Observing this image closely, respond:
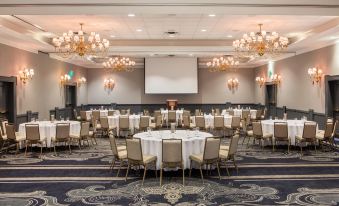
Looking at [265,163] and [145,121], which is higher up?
[145,121]

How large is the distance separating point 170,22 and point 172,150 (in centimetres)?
504

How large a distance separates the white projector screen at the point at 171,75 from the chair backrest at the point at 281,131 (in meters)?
10.4

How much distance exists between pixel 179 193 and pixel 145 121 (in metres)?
7.59

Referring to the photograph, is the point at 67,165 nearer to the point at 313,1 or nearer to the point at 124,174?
the point at 124,174

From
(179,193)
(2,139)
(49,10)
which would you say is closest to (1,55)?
(2,139)

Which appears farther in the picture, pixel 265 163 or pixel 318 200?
pixel 265 163

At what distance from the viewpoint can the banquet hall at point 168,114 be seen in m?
6.66

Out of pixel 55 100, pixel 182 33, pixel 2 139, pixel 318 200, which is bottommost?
pixel 318 200

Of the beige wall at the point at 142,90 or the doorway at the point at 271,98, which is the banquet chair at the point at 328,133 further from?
the beige wall at the point at 142,90

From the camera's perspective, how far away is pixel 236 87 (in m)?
23.4

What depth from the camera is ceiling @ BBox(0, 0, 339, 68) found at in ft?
23.8

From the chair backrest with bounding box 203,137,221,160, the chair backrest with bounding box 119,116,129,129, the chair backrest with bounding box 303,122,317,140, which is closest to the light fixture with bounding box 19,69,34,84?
the chair backrest with bounding box 119,116,129,129

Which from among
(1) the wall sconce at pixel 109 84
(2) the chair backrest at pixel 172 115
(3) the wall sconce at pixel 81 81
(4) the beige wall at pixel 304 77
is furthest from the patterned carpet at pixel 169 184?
(1) the wall sconce at pixel 109 84

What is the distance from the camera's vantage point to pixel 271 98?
2045cm
